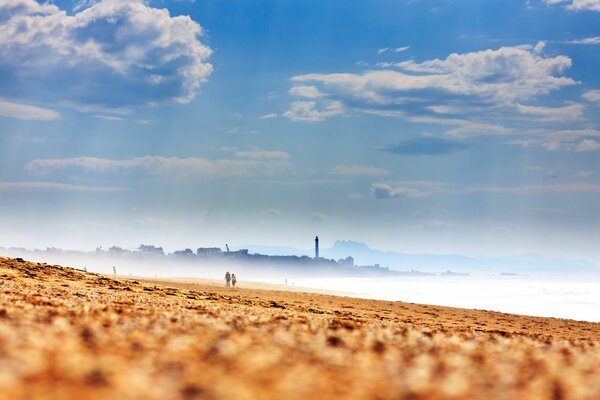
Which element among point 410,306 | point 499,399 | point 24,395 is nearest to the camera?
point 24,395

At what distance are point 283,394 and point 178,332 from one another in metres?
5.33

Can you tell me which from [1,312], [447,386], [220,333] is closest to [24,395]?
[447,386]

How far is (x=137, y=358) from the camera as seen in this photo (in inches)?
295

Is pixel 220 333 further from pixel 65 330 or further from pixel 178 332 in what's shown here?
pixel 65 330

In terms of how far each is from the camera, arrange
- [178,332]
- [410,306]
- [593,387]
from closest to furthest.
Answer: [593,387]
[178,332]
[410,306]

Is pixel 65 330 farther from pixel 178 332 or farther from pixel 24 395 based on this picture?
pixel 24 395

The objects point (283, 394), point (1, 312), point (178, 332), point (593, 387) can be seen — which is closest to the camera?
point (283, 394)

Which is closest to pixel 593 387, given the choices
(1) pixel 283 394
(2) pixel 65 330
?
(1) pixel 283 394

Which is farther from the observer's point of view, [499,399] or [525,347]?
[525,347]

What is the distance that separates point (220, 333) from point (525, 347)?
6.67 m

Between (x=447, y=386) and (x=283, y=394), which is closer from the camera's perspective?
(x=283, y=394)

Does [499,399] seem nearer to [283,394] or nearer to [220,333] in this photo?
[283,394]

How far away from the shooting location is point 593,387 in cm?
776

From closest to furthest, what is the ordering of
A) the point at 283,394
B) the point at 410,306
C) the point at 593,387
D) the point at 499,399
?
the point at 283,394 < the point at 499,399 < the point at 593,387 < the point at 410,306
